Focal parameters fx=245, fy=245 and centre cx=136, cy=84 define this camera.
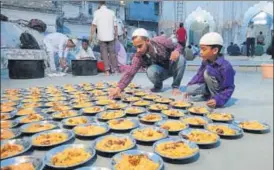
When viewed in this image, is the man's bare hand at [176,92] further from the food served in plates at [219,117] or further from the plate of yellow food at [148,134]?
the plate of yellow food at [148,134]

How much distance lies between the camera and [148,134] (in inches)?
58.4

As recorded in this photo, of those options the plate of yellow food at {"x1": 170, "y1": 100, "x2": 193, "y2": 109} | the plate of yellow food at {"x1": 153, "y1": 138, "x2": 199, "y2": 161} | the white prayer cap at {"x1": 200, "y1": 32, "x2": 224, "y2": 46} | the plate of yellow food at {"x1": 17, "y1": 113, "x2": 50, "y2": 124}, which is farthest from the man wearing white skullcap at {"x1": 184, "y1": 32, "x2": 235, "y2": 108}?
the plate of yellow food at {"x1": 17, "y1": 113, "x2": 50, "y2": 124}

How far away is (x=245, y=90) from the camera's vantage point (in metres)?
3.18

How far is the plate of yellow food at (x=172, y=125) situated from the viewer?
1575 mm

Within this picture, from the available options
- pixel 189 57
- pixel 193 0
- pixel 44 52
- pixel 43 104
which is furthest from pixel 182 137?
pixel 189 57

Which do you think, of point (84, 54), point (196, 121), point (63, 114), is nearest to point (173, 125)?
point (196, 121)

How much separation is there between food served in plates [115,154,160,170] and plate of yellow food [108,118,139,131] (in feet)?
1.61

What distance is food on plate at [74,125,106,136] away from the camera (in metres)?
1.53

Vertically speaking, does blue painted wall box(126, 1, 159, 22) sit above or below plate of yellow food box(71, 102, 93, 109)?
above

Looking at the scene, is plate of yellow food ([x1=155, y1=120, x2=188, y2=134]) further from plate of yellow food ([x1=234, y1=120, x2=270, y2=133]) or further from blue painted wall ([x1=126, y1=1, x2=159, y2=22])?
blue painted wall ([x1=126, y1=1, x2=159, y2=22])

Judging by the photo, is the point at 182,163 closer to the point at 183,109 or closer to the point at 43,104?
the point at 183,109

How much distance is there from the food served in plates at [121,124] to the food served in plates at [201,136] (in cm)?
41

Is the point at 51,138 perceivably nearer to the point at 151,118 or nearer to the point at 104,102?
the point at 151,118

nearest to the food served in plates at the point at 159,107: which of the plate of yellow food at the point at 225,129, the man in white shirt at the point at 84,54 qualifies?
the plate of yellow food at the point at 225,129
